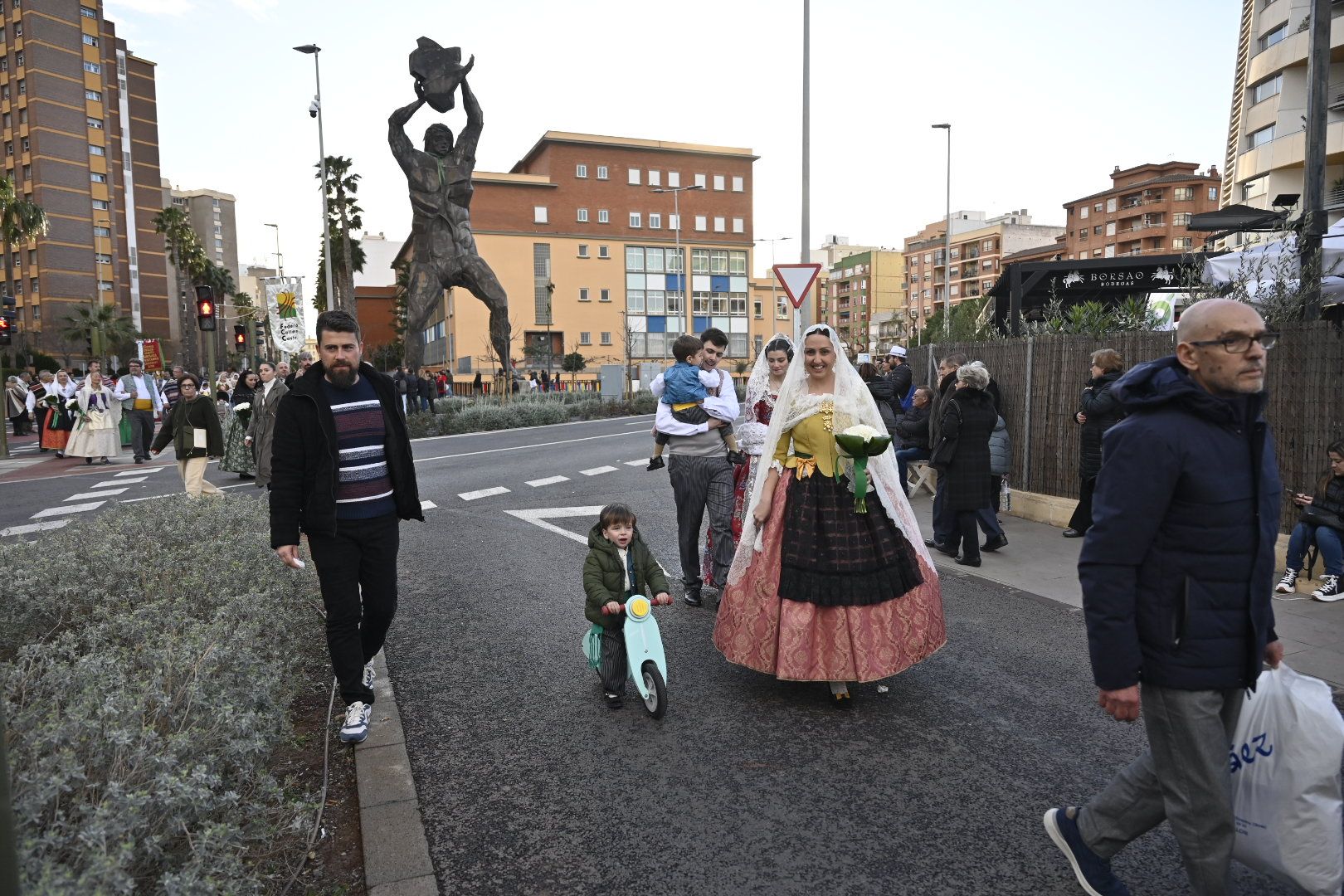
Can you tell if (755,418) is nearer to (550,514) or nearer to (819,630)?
(819,630)

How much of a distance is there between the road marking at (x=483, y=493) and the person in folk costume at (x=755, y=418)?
6.53 metres

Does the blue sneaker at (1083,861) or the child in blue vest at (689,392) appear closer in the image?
the blue sneaker at (1083,861)

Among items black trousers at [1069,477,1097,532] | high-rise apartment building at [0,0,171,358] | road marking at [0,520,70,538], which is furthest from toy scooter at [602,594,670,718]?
high-rise apartment building at [0,0,171,358]

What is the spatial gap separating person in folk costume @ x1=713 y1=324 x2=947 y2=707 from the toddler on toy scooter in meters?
0.48

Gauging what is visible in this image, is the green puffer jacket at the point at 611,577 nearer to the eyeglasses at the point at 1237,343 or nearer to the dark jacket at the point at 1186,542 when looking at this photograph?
the dark jacket at the point at 1186,542

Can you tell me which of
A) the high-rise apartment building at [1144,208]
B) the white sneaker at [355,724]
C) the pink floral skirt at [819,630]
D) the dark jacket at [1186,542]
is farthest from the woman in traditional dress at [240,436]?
the high-rise apartment building at [1144,208]

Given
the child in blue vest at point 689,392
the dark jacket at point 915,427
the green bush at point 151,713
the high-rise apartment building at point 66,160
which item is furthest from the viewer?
the high-rise apartment building at point 66,160

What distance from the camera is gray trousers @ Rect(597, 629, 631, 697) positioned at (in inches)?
185

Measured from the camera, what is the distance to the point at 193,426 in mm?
10227

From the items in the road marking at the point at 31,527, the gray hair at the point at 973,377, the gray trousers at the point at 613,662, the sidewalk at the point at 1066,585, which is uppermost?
the gray hair at the point at 973,377

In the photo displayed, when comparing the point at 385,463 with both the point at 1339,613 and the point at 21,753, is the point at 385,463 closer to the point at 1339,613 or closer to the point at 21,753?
the point at 21,753

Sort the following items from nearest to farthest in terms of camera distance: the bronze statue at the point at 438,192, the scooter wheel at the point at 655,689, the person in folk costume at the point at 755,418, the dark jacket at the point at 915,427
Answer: the scooter wheel at the point at 655,689, the person in folk costume at the point at 755,418, the dark jacket at the point at 915,427, the bronze statue at the point at 438,192

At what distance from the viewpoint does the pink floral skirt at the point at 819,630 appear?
177 inches

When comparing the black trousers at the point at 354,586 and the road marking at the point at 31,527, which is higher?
the black trousers at the point at 354,586
